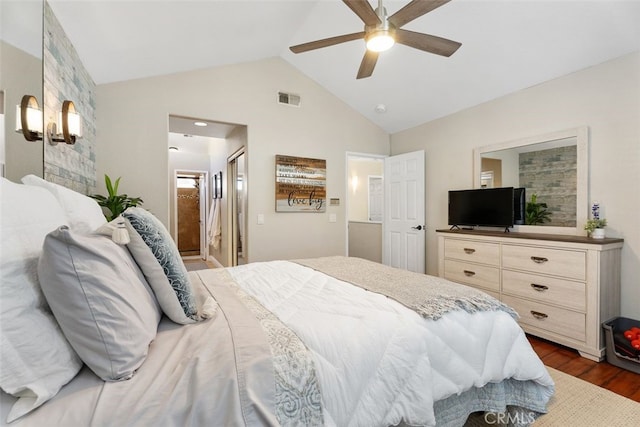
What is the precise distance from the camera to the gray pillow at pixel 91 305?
0.77 meters

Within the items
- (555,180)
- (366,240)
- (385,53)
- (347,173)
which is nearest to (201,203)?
(366,240)

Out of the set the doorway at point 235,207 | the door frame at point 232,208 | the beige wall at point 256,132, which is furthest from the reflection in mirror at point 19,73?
the doorway at point 235,207

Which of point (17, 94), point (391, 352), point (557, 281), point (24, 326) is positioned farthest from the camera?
point (557, 281)

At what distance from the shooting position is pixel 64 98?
2051 mm

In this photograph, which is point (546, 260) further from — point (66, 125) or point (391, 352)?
point (66, 125)

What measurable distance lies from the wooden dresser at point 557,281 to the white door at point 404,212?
3.65ft

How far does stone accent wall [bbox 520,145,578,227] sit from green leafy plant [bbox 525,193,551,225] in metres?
0.03

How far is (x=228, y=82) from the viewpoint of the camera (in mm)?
3545

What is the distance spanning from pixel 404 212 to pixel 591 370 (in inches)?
103

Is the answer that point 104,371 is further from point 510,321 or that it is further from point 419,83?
point 419,83

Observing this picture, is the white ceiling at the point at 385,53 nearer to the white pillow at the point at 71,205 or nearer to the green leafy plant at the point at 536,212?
the green leafy plant at the point at 536,212

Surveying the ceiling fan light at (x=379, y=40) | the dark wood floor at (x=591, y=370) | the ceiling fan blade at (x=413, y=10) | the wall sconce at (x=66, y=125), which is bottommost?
the dark wood floor at (x=591, y=370)

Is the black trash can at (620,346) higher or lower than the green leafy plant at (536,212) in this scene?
lower

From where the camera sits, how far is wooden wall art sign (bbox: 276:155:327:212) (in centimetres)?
381
